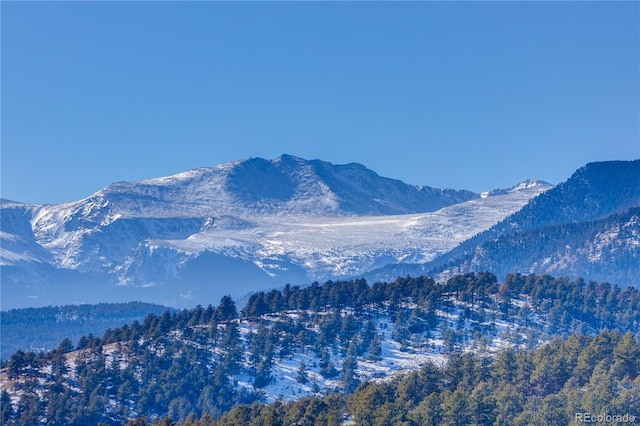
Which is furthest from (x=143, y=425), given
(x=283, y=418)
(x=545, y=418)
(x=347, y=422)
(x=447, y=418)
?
(x=545, y=418)

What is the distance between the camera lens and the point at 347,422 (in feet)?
632

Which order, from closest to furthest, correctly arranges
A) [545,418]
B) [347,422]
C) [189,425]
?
[545,418]
[189,425]
[347,422]

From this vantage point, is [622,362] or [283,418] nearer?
[283,418]

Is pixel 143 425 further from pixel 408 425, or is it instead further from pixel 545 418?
pixel 545 418

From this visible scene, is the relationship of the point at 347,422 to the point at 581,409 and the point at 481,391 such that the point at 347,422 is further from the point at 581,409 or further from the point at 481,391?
the point at 581,409

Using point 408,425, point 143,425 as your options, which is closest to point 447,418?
point 408,425

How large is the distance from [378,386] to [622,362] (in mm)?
48664

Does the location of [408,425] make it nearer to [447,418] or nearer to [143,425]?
[447,418]

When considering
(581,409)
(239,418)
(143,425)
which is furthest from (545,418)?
(143,425)

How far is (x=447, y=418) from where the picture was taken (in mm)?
176625

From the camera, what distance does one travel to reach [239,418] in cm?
18650

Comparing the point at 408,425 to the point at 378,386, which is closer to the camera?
the point at 408,425

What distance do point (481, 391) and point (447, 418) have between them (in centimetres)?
1268

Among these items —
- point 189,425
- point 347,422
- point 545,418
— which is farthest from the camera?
point 347,422
